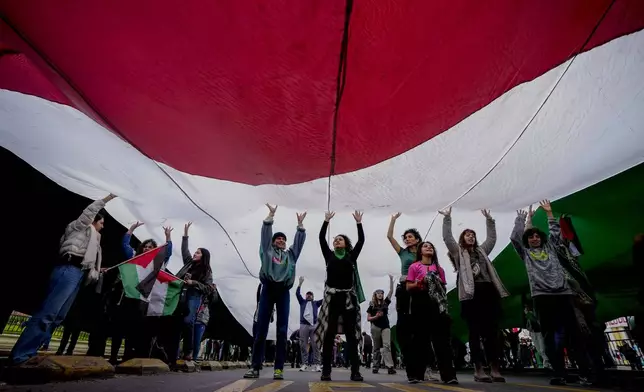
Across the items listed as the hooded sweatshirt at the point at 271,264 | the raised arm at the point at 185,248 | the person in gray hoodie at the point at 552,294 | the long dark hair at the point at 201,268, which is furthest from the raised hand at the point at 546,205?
the long dark hair at the point at 201,268

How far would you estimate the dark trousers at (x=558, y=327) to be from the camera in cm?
269

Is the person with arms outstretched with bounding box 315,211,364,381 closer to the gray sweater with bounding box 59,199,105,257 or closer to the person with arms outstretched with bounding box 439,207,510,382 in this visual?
the person with arms outstretched with bounding box 439,207,510,382

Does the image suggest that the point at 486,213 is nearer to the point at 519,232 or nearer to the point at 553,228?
the point at 519,232

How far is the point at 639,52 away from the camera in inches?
85.5

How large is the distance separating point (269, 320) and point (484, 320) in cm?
185

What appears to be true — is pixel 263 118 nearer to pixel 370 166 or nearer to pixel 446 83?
pixel 370 166

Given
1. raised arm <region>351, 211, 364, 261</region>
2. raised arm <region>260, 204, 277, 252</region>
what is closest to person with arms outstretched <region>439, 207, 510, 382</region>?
raised arm <region>351, 211, 364, 261</region>

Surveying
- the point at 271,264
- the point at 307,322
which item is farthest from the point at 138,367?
the point at 307,322

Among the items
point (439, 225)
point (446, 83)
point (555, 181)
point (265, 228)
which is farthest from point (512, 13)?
point (265, 228)

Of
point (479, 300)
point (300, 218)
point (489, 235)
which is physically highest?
point (300, 218)

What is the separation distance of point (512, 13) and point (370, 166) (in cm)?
147

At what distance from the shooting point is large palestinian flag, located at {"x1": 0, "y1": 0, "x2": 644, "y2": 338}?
78.5 inches

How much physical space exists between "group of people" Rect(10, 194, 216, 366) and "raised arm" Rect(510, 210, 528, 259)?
3.17m

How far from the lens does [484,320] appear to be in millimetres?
2996
